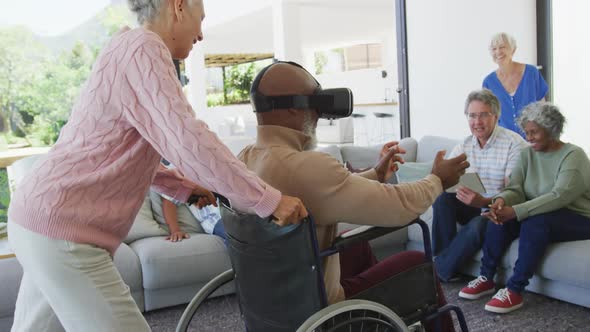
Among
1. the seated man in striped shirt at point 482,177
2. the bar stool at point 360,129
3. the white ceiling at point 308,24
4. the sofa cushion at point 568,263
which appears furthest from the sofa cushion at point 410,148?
the bar stool at point 360,129

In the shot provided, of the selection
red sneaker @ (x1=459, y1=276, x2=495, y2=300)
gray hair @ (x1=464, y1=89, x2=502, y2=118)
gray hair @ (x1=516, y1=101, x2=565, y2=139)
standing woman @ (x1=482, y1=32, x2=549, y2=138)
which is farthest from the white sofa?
standing woman @ (x1=482, y1=32, x2=549, y2=138)

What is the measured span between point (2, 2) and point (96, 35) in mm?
1126

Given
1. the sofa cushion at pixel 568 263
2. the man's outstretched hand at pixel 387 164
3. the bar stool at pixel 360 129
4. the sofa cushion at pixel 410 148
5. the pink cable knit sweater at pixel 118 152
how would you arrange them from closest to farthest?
the pink cable knit sweater at pixel 118 152
the man's outstretched hand at pixel 387 164
the sofa cushion at pixel 568 263
the sofa cushion at pixel 410 148
the bar stool at pixel 360 129

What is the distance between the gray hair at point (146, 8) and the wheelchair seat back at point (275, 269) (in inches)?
21.0

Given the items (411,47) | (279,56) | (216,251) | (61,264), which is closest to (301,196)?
(61,264)

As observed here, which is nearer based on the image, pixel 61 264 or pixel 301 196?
pixel 61 264

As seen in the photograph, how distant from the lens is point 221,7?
10633mm

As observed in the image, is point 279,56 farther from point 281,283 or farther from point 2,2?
point 281,283

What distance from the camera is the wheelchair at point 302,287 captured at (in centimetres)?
136

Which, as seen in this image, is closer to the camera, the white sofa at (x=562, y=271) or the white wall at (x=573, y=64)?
the white sofa at (x=562, y=271)

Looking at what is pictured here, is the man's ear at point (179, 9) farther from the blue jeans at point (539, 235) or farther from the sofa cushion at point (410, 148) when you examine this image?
the sofa cushion at point (410, 148)

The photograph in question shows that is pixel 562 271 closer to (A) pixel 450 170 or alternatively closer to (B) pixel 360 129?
(A) pixel 450 170

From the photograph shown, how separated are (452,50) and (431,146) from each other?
1930 millimetres

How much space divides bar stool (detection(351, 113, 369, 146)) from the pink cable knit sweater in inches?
380
